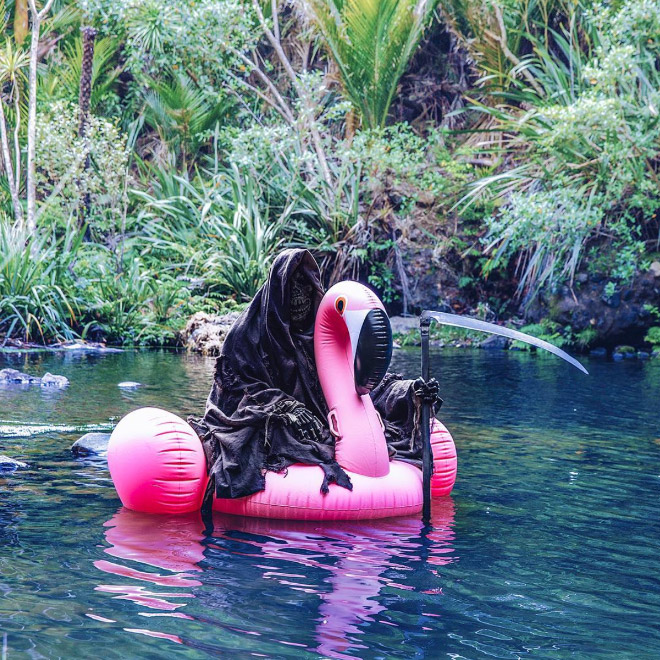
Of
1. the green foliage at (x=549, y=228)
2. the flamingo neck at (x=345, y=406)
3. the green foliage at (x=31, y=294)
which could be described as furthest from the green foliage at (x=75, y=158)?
the flamingo neck at (x=345, y=406)

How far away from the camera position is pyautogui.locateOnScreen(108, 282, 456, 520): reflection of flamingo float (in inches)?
192

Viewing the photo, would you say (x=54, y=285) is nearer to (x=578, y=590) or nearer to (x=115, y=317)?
(x=115, y=317)

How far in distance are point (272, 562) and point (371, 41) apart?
15.2 m

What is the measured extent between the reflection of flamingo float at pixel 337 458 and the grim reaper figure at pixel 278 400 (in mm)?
81

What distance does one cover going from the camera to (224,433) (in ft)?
16.6

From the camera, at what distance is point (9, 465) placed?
5922mm

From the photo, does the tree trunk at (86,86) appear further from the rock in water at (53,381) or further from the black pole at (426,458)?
the black pole at (426,458)

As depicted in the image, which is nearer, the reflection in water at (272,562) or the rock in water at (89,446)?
the reflection in water at (272,562)

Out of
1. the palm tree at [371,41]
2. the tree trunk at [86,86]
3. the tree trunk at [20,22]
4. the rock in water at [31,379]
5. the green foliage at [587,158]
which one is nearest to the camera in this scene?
the rock in water at [31,379]

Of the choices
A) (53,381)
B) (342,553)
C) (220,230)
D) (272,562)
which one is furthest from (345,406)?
(220,230)

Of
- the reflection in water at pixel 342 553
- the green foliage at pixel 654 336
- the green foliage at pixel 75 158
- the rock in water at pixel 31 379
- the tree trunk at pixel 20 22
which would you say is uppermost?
the tree trunk at pixel 20 22

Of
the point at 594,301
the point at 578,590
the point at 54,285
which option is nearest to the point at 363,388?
the point at 578,590

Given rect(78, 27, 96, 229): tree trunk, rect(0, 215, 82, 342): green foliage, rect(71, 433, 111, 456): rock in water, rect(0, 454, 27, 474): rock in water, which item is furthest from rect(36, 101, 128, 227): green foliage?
rect(0, 454, 27, 474): rock in water

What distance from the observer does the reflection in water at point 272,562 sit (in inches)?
135
